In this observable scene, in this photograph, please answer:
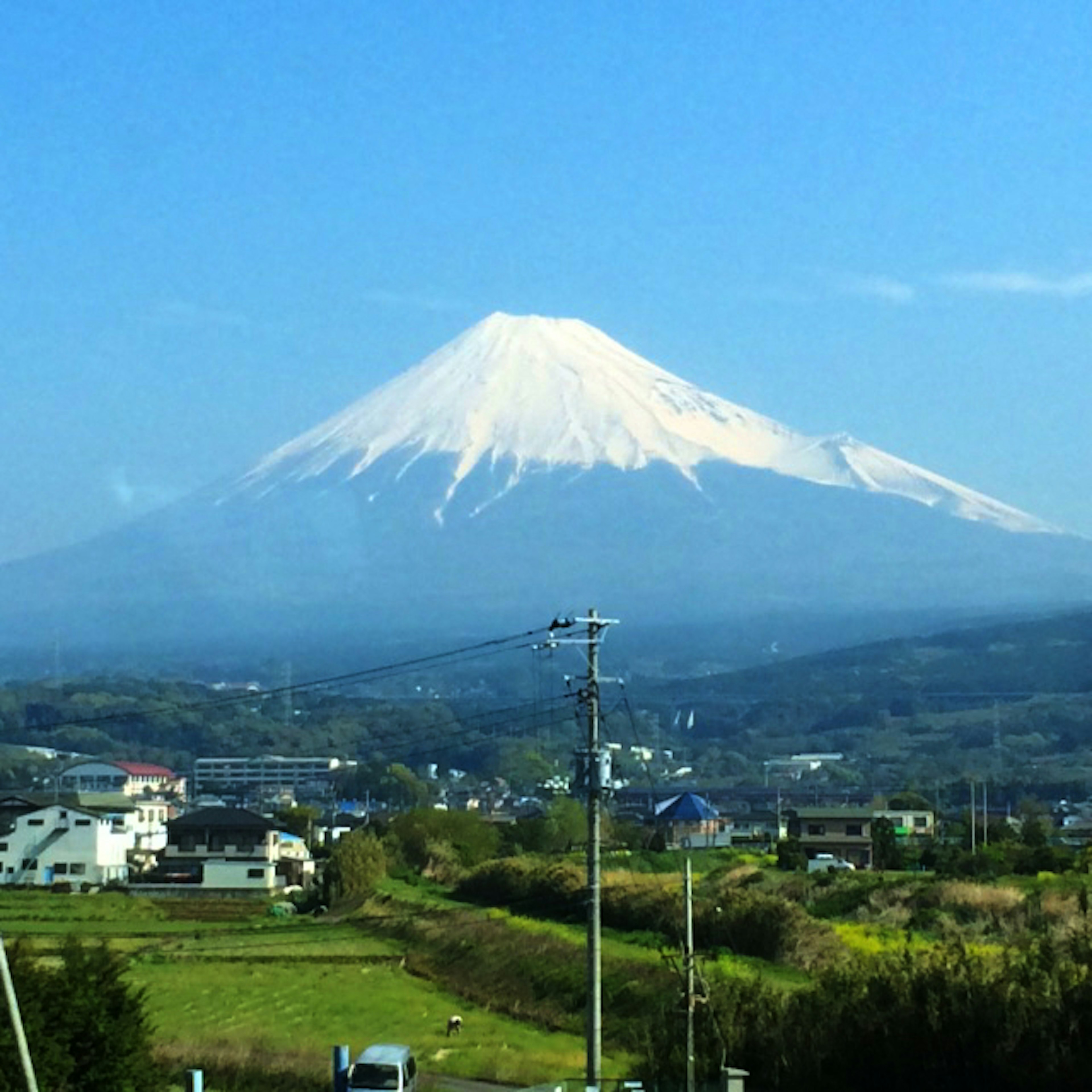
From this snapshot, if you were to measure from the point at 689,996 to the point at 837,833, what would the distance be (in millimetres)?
37082

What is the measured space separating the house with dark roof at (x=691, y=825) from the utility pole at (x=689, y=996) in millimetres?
36891

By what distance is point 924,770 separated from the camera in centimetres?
11631

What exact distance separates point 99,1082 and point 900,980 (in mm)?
6905

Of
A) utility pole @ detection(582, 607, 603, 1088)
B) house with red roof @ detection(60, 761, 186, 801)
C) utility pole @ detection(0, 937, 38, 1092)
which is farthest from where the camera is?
house with red roof @ detection(60, 761, 186, 801)

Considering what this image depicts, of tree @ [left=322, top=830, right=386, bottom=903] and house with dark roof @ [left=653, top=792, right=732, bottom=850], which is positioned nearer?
tree @ [left=322, top=830, right=386, bottom=903]

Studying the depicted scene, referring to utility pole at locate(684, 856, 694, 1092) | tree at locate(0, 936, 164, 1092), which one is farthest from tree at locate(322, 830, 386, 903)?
utility pole at locate(684, 856, 694, 1092)

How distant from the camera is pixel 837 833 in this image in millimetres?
57031

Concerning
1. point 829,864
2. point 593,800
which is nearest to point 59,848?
point 829,864

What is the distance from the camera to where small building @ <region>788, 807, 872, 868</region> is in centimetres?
5378

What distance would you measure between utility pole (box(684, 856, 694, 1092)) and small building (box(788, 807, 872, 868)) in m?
30.9

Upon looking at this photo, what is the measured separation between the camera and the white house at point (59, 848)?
2226 inches

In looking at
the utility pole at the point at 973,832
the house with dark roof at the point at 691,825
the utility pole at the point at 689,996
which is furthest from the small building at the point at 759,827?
the utility pole at the point at 689,996

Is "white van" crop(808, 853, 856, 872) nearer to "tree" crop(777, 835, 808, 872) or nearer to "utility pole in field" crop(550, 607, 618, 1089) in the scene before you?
"tree" crop(777, 835, 808, 872)

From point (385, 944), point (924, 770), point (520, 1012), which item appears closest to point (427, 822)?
point (385, 944)
